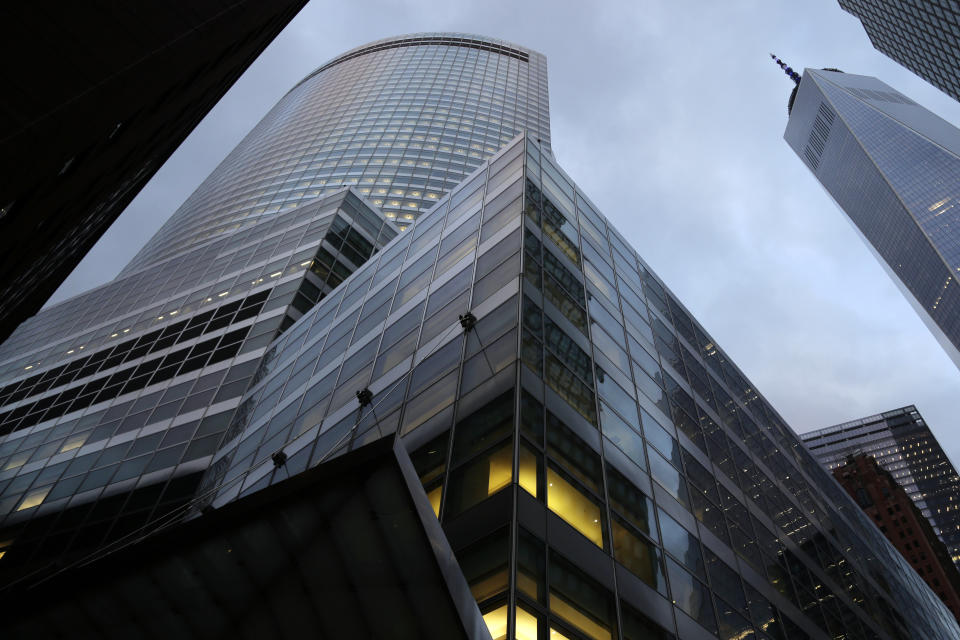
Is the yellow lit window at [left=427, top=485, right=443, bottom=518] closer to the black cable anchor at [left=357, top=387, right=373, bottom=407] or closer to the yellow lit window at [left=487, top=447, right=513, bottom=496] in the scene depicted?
the yellow lit window at [left=487, top=447, right=513, bottom=496]

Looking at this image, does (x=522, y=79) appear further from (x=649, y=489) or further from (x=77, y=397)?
(x=649, y=489)

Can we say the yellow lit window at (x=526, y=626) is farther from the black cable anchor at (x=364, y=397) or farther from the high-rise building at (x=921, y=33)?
the high-rise building at (x=921, y=33)

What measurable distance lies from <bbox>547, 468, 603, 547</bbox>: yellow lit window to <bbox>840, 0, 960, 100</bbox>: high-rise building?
148 metres

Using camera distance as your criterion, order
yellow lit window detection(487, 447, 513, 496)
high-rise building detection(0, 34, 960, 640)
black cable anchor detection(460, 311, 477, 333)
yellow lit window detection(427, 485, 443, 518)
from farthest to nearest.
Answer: black cable anchor detection(460, 311, 477, 333), yellow lit window detection(427, 485, 443, 518), yellow lit window detection(487, 447, 513, 496), high-rise building detection(0, 34, 960, 640)

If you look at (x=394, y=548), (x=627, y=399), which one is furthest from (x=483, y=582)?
(x=627, y=399)

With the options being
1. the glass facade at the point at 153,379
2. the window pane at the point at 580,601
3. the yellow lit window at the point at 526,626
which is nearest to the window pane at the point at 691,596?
the window pane at the point at 580,601

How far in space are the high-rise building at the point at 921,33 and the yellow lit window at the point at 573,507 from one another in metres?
148

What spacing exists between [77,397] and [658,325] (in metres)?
36.6

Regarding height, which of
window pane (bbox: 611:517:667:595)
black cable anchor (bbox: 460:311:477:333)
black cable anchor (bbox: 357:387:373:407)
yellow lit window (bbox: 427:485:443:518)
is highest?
black cable anchor (bbox: 460:311:477:333)

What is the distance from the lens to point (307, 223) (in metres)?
48.2

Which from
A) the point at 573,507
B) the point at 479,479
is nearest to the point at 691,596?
the point at 573,507

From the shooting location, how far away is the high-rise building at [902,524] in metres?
125

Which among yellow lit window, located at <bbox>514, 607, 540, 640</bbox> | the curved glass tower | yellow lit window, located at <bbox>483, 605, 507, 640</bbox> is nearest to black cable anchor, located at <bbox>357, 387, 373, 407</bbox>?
yellow lit window, located at <bbox>483, 605, 507, 640</bbox>

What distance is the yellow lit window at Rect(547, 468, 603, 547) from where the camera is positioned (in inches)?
535
